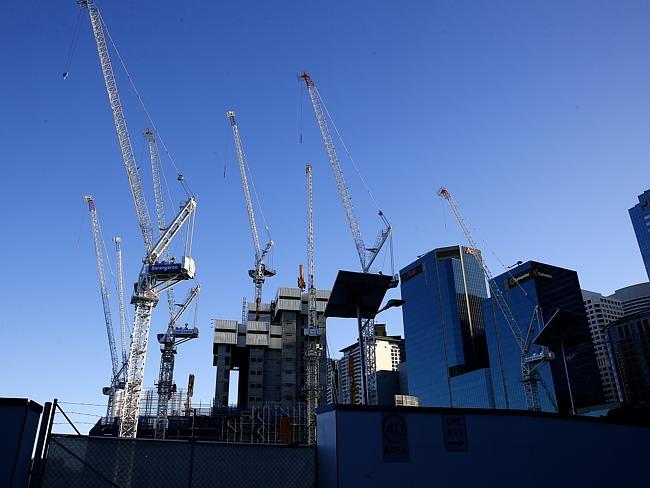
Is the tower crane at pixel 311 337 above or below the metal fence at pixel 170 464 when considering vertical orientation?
above

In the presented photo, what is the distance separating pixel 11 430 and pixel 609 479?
1628 centimetres

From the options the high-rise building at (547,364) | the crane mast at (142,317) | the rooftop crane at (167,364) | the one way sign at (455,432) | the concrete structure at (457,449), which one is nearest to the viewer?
the concrete structure at (457,449)

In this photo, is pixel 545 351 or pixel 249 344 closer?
pixel 545 351

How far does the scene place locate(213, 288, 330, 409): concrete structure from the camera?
14712 cm

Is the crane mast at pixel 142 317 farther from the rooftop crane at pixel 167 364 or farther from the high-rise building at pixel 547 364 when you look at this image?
the high-rise building at pixel 547 364

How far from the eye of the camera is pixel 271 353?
154375 millimetres

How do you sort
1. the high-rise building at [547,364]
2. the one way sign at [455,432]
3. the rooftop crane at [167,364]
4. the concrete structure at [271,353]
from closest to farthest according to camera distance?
the one way sign at [455,432] < the rooftop crane at [167,364] < the concrete structure at [271,353] < the high-rise building at [547,364]

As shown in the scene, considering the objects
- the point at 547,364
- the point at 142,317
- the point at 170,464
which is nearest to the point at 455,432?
the point at 170,464

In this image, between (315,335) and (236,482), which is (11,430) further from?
(315,335)

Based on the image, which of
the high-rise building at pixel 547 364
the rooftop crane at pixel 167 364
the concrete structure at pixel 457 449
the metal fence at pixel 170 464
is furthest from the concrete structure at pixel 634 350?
the metal fence at pixel 170 464

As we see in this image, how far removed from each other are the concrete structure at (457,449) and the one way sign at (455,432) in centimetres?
2

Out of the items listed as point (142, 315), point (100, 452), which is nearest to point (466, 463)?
point (100, 452)

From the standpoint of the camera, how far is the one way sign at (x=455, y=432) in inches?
506

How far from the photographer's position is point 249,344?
152125 mm
